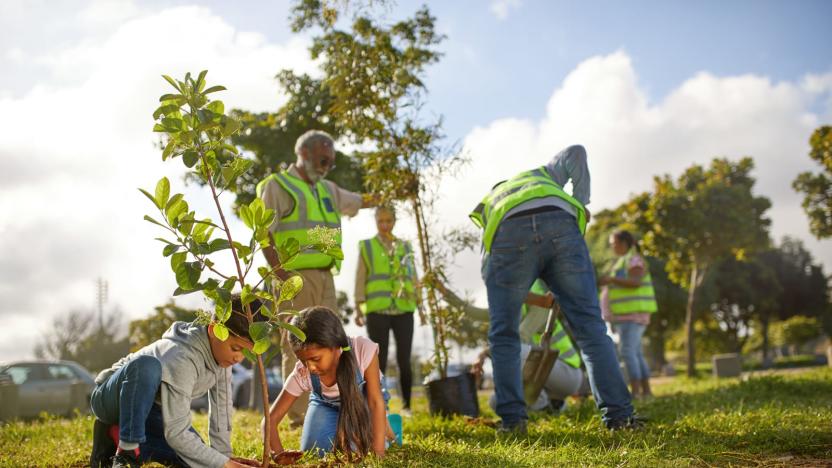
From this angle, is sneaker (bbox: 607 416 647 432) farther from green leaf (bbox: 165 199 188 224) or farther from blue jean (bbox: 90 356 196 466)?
green leaf (bbox: 165 199 188 224)

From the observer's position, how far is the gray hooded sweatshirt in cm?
290

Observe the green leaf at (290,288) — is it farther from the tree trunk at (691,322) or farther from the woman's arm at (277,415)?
the tree trunk at (691,322)

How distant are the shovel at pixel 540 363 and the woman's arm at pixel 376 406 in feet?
7.07

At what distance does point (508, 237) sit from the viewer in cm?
430

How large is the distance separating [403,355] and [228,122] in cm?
403

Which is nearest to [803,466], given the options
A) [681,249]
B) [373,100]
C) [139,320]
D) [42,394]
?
[373,100]

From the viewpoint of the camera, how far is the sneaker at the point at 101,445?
332 centimetres

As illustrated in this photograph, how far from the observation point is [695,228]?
51.1 ft

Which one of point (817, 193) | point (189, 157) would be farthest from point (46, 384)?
point (817, 193)

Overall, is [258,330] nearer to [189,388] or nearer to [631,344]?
[189,388]

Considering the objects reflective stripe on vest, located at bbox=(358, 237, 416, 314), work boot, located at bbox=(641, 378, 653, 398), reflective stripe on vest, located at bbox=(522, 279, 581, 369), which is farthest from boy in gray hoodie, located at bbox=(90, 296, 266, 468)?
work boot, located at bbox=(641, 378, 653, 398)

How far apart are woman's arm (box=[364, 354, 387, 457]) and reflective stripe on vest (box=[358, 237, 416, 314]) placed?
2205mm

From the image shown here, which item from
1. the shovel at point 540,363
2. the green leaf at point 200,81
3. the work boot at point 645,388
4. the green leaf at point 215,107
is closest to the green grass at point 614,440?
the shovel at point 540,363

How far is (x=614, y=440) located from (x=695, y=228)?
13085 mm
